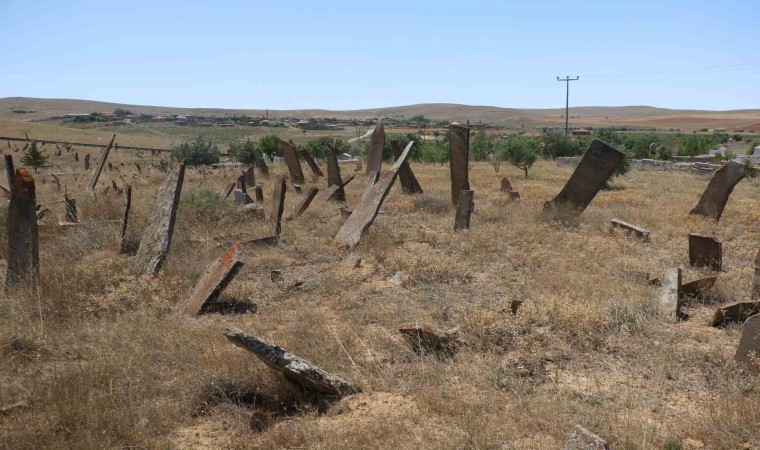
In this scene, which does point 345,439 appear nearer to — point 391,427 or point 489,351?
point 391,427

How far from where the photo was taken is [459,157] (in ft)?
37.7

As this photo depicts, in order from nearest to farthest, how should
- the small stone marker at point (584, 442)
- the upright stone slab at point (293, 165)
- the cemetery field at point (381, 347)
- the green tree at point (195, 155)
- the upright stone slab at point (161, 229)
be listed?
the small stone marker at point (584, 442)
the cemetery field at point (381, 347)
the upright stone slab at point (161, 229)
the upright stone slab at point (293, 165)
the green tree at point (195, 155)

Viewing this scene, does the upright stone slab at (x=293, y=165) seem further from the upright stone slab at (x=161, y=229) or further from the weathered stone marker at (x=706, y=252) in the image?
the weathered stone marker at (x=706, y=252)

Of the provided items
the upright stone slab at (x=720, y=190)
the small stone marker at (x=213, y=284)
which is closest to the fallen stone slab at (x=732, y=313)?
the small stone marker at (x=213, y=284)

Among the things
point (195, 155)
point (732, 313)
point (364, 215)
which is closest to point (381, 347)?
point (732, 313)

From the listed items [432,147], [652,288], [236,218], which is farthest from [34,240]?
[432,147]

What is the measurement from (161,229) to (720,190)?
9842mm

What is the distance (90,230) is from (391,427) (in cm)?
662

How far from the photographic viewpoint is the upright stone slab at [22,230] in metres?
5.62

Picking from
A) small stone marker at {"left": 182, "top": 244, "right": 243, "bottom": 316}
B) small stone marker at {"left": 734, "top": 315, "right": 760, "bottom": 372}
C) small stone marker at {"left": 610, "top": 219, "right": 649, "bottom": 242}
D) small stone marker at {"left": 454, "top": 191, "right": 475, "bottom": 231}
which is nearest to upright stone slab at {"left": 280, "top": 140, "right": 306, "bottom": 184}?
small stone marker at {"left": 454, "top": 191, "right": 475, "bottom": 231}

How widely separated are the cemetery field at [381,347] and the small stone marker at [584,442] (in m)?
0.25

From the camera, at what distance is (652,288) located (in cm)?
610

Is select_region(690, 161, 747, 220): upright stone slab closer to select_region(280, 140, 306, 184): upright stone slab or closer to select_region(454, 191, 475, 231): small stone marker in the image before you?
select_region(454, 191, 475, 231): small stone marker

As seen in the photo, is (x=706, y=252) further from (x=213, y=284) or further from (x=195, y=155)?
(x=195, y=155)
